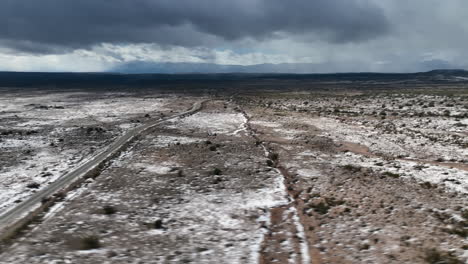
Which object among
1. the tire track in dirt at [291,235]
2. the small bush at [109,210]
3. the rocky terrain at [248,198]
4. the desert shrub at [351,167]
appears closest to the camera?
the tire track in dirt at [291,235]

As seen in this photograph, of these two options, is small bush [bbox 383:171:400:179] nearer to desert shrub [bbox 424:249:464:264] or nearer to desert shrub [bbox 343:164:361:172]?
desert shrub [bbox 343:164:361:172]

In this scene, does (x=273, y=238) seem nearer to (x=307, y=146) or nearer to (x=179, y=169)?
(x=179, y=169)

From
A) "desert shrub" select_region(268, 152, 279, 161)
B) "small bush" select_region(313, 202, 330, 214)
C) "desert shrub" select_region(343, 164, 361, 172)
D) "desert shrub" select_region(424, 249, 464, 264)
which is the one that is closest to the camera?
"desert shrub" select_region(424, 249, 464, 264)

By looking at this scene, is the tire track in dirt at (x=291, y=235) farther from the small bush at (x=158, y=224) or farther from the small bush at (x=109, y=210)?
the small bush at (x=109, y=210)

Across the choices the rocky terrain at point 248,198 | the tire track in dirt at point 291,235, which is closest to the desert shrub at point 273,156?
the rocky terrain at point 248,198

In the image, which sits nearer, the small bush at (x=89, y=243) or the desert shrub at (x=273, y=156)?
the small bush at (x=89, y=243)

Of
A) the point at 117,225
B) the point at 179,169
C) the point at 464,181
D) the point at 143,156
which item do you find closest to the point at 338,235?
the point at 117,225

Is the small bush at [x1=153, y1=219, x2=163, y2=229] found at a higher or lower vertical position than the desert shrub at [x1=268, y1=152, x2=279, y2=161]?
lower

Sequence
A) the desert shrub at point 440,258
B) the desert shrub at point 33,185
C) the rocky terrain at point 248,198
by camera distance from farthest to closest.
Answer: the desert shrub at point 33,185 → the rocky terrain at point 248,198 → the desert shrub at point 440,258

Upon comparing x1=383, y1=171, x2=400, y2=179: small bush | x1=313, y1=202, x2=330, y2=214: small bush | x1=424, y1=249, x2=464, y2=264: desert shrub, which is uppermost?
x1=383, y1=171, x2=400, y2=179: small bush

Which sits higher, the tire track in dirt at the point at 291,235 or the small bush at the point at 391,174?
the small bush at the point at 391,174

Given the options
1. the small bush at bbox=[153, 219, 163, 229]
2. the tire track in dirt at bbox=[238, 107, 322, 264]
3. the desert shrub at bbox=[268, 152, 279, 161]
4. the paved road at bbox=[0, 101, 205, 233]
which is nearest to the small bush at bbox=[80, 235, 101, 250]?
the small bush at bbox=[153, 219, 163, 229]

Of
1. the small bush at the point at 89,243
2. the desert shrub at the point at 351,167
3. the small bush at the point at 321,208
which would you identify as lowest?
the small bush at the point at 321,208
